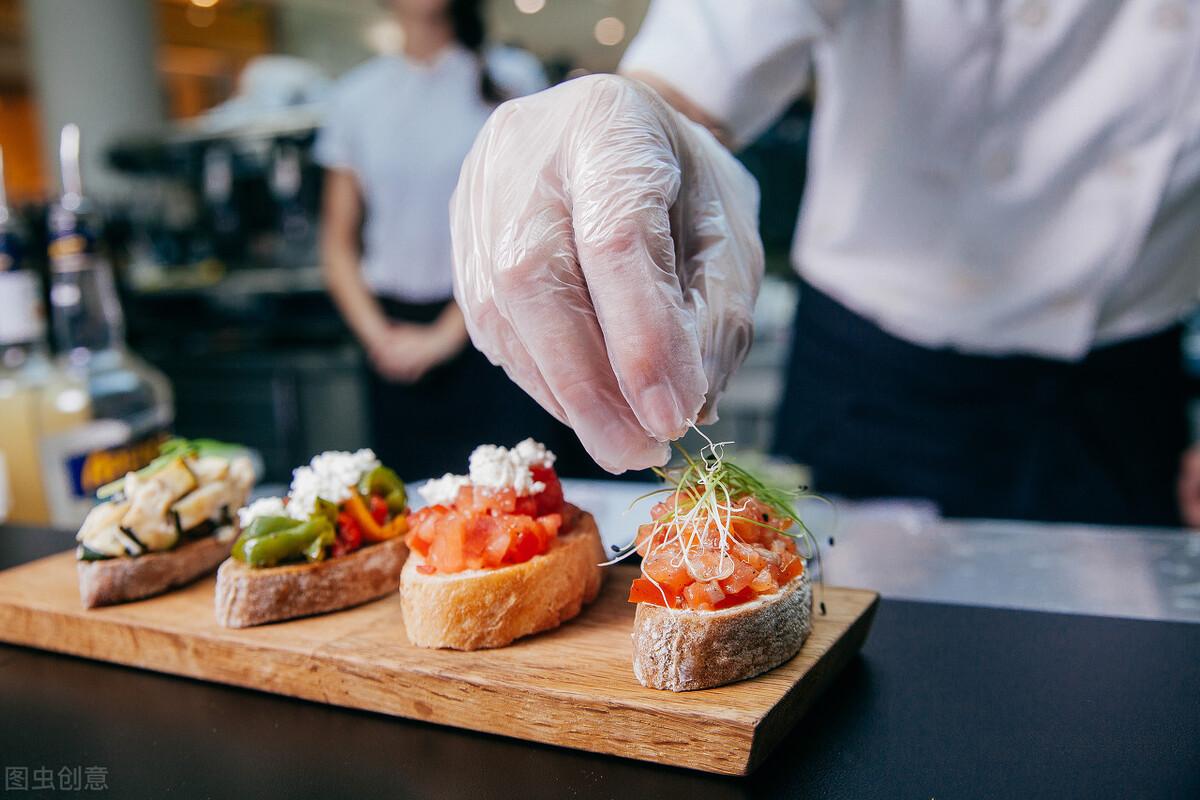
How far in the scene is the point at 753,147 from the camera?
4.01m

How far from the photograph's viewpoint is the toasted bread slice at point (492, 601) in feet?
3.22

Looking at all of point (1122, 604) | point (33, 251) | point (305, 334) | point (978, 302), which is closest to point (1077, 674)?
point (1122, 604)

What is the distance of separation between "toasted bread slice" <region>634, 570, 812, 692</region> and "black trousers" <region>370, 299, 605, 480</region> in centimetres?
224

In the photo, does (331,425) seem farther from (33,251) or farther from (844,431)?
(844,431)

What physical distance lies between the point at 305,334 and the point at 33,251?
2600mm

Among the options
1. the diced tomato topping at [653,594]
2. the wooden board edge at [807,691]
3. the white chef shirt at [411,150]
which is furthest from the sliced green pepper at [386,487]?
the white chef shirt at [411,150]

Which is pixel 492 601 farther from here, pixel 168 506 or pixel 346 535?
pixel 168 506

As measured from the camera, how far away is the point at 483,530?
1.07 metres

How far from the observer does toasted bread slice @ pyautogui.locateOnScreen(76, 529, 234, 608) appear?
46.6 inches

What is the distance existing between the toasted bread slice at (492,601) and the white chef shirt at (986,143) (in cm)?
73

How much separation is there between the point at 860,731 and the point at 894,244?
3.60ft

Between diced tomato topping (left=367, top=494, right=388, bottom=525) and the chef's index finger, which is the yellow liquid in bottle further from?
the chef's index finger

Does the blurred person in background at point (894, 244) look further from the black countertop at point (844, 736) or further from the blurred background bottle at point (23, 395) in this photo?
the blurred background bottle at point (23, 395)

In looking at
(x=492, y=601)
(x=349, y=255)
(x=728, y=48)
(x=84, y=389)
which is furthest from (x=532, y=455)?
(x=349, y=255)
